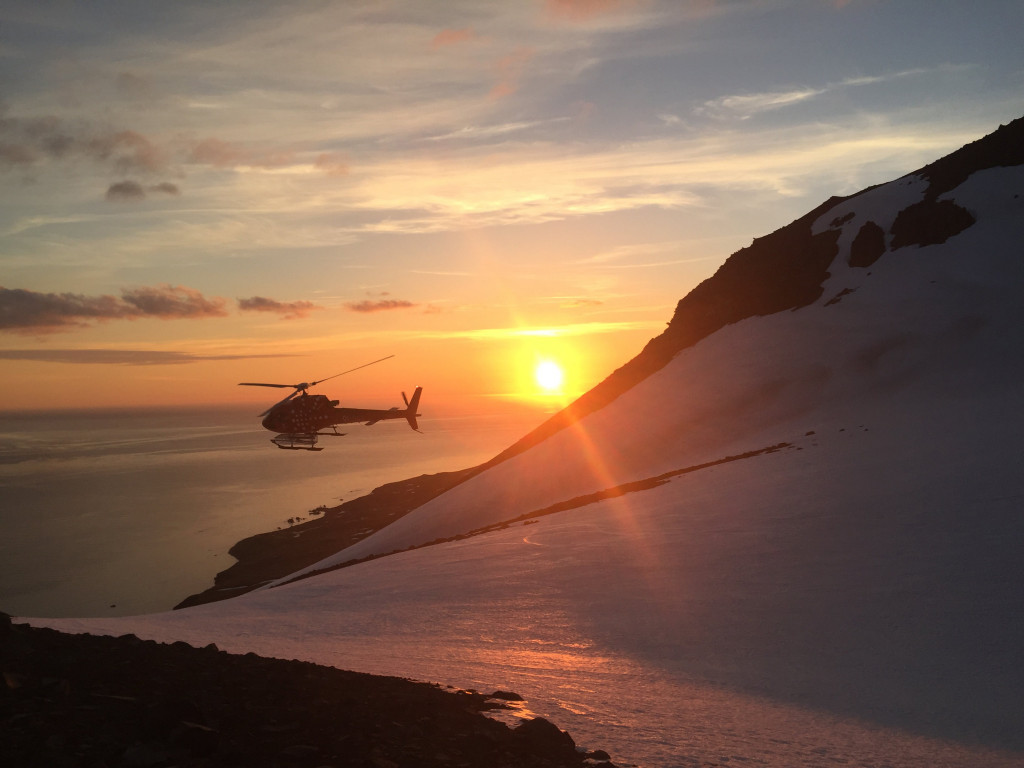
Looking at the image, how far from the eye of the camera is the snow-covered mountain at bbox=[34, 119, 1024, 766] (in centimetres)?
1148

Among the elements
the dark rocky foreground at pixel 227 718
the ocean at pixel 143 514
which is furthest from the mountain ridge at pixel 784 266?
the dark rocky foreground at pixel 227 718

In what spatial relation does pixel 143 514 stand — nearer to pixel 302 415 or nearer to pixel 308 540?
pixel 308 540

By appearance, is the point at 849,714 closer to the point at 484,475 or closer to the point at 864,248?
the point at 484,475

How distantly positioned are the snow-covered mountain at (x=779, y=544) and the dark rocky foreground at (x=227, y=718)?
1.69m

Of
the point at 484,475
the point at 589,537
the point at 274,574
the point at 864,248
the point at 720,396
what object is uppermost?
the point at 864,248

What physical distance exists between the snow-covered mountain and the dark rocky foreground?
66.7 inches

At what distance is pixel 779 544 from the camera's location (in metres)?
23.0

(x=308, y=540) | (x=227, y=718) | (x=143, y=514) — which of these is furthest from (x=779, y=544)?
(x=143, y=514)

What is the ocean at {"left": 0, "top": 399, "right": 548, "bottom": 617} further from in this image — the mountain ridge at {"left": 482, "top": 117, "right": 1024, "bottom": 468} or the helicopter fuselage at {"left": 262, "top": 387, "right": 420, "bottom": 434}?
the mountain ridge at {"left": 482, "top": 117, "right": 1024, "bottom": 468}

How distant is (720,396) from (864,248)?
1997 cm

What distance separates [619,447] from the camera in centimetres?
5150

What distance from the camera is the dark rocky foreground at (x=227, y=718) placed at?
6832 mm

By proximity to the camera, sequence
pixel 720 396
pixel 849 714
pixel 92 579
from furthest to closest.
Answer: pixel 92 579 → pixel 720 396 → pixel 849 714

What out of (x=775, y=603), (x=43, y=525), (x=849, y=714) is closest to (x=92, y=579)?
(x=43, y=525)
